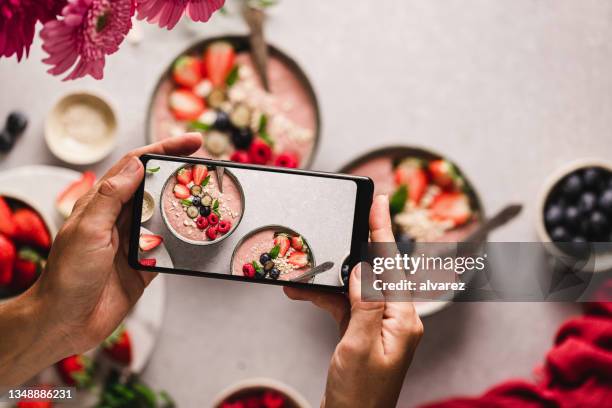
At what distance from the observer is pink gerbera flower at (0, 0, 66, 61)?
47 centimetres

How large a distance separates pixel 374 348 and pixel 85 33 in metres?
0.58

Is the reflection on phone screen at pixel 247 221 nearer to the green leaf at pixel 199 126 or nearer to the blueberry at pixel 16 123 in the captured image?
the green leaf at pixel 199 126

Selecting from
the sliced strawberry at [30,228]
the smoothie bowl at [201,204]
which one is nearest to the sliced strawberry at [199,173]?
the smoothie bowl at [201,204]

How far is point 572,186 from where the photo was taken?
1271 millimetres

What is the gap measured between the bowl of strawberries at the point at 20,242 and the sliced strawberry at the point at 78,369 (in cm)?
19

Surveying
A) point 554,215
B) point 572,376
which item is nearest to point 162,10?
point 554,215

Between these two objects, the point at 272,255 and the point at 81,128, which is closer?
the point at 272,255

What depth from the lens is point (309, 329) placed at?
1351mm

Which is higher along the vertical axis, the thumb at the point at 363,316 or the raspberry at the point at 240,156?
the raspberry at the point at 240,156

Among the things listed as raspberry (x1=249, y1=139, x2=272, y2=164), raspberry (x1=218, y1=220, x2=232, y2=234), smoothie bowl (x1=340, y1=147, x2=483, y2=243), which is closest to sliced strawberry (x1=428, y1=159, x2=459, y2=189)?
smoothie bowl (x1=340, y1=147, x2=483, y2=243)

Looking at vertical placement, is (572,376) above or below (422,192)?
below

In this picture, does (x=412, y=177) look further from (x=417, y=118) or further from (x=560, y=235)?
(x=560, y=235)

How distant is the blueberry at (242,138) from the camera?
4.09ft

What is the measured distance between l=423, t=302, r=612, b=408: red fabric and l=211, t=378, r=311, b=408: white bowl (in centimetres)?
31
